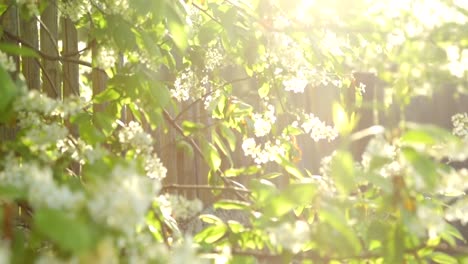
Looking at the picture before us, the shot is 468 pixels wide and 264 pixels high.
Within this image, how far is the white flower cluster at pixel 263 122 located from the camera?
10.1 ft

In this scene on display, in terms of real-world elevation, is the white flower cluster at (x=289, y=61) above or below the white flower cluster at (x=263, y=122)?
above

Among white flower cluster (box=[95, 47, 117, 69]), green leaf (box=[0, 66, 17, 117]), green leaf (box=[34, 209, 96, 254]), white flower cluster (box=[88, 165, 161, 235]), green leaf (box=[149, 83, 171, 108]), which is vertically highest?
white flower cluster (box=[95, 47, 117, 69])

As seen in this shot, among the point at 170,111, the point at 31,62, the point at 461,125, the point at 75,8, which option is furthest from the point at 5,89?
the point at 170,111

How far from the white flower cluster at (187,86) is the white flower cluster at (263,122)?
27 cm

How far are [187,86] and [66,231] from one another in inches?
85.5

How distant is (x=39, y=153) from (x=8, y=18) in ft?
5.33

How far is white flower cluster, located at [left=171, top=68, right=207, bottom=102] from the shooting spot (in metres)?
3.03

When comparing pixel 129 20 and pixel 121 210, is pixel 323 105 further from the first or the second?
pixel 121 210

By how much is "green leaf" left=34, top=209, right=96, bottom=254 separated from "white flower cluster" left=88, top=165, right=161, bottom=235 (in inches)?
2.7

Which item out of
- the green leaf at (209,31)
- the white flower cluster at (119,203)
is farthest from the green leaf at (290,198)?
the green leaf at (209,31)

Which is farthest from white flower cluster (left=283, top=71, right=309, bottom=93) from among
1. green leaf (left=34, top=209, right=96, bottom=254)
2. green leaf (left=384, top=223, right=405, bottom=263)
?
green leaf (left=34, top=209, right=96, bottom=254)

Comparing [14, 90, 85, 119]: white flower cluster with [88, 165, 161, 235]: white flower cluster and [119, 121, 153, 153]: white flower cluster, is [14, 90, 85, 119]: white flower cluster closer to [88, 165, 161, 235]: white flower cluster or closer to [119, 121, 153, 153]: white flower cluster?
[119, 121, 153, 153]: white flower cluster

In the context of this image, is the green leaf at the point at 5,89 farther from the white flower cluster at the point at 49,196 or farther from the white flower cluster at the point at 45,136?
the white flower cluster at the point at 49,196

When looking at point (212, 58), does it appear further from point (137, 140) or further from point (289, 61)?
point (137, 140)
